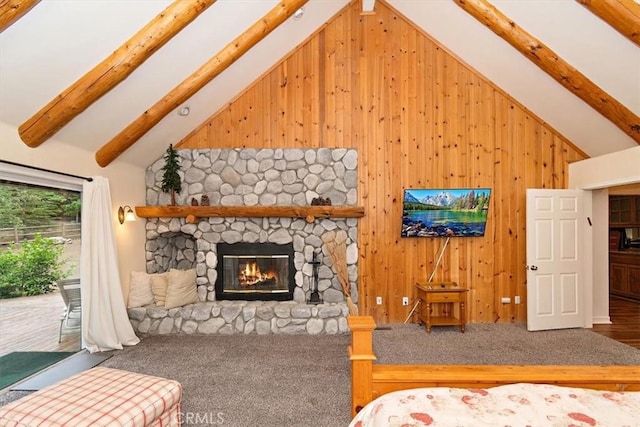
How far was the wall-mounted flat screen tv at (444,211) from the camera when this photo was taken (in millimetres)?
4805

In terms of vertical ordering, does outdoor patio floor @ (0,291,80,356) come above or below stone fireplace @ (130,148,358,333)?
below

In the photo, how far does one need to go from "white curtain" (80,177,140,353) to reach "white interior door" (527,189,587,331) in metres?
5.20

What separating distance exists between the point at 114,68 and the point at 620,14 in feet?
13.8

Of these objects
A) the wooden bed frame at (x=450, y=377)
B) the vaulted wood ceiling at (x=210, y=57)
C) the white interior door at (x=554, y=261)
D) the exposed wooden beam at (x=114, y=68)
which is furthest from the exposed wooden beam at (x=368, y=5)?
the wooden bed frame at (x=450, y=377)

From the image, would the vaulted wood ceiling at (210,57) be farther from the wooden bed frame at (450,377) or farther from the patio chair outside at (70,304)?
the wooden bed frame at (450,377)

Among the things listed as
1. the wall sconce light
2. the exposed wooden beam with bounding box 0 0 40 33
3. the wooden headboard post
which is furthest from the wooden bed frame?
the wall sconce light

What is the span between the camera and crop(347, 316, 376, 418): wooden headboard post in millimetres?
1871

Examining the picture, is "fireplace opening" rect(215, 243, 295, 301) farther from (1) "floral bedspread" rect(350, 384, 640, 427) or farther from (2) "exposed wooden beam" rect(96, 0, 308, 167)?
(1) "floral bedspread" rect(350, 384, 640, 427)

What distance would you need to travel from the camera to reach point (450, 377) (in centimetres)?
186

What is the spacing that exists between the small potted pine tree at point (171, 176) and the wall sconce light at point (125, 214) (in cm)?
53

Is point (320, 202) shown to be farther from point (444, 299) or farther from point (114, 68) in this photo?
point (114, 68)

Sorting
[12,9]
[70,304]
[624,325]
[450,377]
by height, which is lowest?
[624,325]

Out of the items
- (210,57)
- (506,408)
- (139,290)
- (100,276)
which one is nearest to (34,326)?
(100,276)

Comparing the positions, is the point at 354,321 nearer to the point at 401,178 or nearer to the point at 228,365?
the point at 228,365
